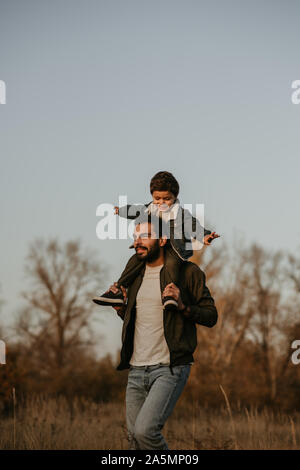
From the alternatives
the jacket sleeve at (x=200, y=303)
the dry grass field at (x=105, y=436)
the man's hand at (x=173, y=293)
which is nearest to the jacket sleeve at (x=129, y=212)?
the jacket sleeve at (x=200, y=303)

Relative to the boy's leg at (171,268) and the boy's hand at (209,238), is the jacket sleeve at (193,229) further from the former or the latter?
the boy's leg at (171,268)

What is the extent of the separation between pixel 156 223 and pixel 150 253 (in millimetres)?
289

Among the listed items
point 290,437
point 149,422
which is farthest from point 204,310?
point 290,437

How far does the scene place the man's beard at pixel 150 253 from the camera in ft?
15.5

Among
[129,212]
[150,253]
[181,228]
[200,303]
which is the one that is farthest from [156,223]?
[200,303]

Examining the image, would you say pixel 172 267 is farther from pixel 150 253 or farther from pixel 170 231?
pixel 170 231

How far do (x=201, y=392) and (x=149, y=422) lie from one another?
16957 millimetres

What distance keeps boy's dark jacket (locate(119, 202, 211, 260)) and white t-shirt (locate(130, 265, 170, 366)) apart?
0.29 meters

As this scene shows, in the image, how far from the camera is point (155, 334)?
456 centimetres

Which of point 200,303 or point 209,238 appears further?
point 209,238

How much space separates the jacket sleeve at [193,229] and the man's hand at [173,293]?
958 mm

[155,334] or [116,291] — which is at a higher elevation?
[116,291]

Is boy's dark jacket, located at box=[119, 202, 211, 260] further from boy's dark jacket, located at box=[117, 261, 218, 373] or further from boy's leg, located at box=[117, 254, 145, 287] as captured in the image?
boy's leg, located at box=[117, 254, 145, 287]
